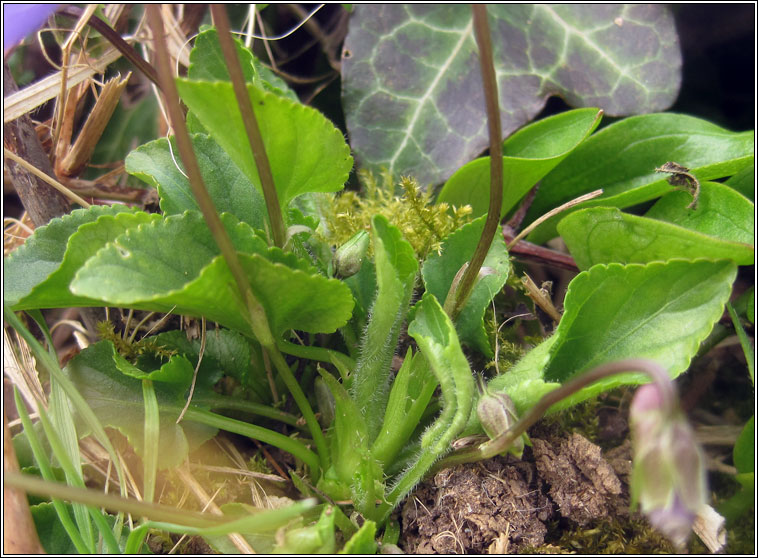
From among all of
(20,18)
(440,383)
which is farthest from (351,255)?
(20,18)

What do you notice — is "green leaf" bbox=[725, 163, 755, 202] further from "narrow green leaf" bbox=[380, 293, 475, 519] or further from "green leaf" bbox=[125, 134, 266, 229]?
"green leaf" bbox=[125, 134, 266, 229]

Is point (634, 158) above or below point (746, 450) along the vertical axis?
above

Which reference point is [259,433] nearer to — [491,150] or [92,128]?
[491,150]

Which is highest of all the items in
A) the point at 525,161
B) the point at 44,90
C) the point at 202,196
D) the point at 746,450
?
the point at 44,90

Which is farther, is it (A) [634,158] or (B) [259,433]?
(A) [634,158]

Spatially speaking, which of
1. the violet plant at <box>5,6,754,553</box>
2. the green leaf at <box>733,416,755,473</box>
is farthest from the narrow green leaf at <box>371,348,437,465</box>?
the green leaf at <box>733,416,755,473</box>

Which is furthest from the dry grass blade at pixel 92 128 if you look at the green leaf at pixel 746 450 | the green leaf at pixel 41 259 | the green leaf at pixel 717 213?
the green leaf at pixel 746 450

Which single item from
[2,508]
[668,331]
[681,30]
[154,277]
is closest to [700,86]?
[681,30]
